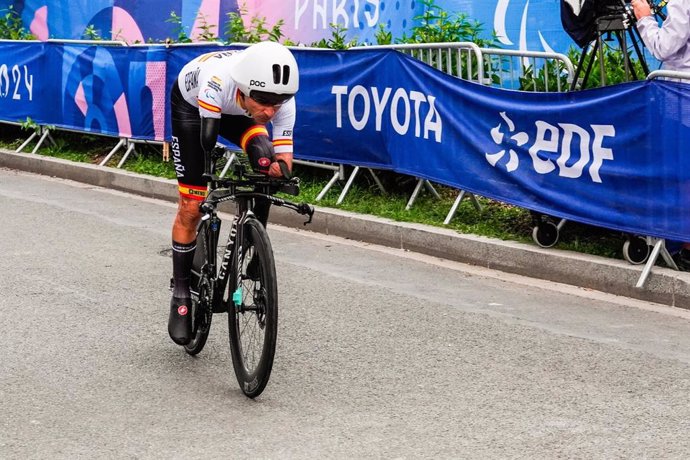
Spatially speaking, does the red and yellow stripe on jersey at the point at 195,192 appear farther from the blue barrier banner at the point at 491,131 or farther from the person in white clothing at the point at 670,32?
the person in white clothing at the point at 670,32

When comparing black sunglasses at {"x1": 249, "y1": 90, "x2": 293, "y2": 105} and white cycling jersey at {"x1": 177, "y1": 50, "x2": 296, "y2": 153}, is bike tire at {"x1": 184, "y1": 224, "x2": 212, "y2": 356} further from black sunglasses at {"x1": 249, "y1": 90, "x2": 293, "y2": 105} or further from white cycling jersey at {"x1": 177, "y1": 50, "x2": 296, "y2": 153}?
black sunglasses at {"x1": 249, "y1": 90, "x2": 293, "y2": 105}

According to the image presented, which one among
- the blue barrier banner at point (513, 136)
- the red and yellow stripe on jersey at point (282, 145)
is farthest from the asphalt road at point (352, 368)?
the red and yellow stripe on jersey at point (282, 145)

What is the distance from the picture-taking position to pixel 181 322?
6.27 meters

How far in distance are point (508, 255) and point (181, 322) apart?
3.52 m

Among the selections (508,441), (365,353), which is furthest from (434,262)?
(508,441)

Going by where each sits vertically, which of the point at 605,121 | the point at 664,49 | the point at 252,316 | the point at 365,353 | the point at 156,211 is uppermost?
the point at 664,49

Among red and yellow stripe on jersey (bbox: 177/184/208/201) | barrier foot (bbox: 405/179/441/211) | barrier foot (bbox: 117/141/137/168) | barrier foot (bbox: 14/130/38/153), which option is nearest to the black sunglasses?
red and yellow stripe on jersey (bbox: 177/184/208/201)

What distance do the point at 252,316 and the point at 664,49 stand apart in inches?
173

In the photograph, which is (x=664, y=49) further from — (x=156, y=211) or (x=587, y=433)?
(x=156, y=211)

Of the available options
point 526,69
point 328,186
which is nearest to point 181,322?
point 526,69

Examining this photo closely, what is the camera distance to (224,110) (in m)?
5.91

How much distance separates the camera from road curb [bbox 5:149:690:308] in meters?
8.01

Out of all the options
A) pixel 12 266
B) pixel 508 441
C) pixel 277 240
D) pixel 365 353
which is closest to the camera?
pixel 508 441

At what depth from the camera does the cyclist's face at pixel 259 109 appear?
560cm
